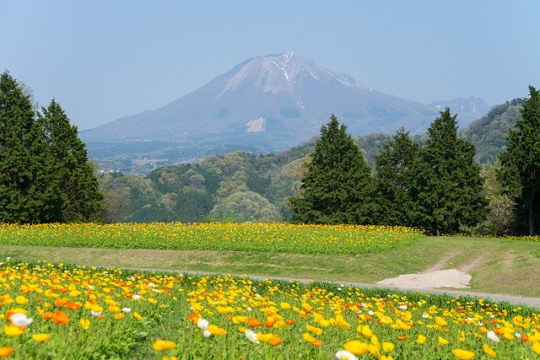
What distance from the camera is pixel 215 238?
24797mm

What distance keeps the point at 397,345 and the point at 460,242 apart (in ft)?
76.7

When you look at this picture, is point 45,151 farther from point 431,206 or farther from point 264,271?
point 431,206

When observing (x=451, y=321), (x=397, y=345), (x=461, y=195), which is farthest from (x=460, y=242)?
(x=397, y=345)

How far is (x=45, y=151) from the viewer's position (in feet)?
112

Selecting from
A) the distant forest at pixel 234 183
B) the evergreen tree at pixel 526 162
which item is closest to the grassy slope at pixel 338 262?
the evergreen tree at pixel 526 162

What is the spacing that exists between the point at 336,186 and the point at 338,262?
17.8 meters

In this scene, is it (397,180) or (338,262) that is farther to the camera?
(397,180)

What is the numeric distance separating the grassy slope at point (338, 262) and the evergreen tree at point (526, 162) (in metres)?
11.4

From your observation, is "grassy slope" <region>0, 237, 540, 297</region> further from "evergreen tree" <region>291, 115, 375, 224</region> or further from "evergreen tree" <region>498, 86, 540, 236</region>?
"evergreen tree" <region>291, 115, 375, 224</region>

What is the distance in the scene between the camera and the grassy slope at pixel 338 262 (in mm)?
19562

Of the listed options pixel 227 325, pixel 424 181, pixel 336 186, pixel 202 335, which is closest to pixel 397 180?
pixel 424 181

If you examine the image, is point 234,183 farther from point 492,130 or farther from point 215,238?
point 215,238

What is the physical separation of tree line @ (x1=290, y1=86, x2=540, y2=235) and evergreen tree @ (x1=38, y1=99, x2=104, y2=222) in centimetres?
1573

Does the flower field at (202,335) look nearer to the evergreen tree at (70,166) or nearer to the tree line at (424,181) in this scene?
the tree line at (424,181)
